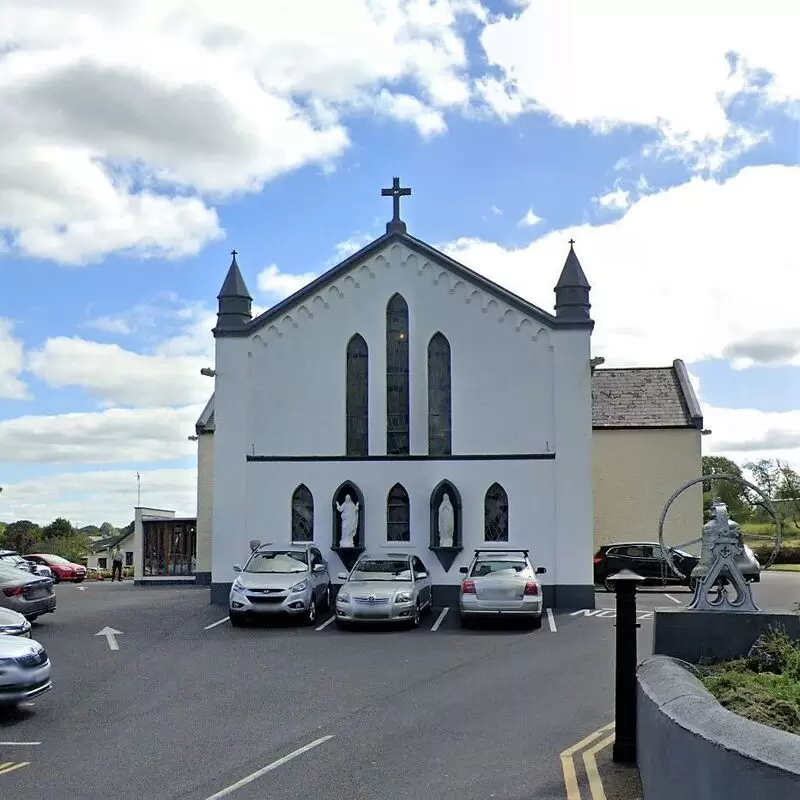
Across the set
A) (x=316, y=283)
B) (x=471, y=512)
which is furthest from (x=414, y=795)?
(x=316, y=283)

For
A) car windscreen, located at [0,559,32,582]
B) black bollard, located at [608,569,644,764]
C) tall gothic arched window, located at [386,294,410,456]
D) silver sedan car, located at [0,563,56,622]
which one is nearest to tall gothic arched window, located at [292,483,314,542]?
tall gothic arched window, located at [386,294,410,456]

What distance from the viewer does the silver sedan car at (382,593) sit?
768 inches

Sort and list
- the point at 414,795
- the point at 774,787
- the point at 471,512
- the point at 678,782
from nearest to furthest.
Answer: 1. the point at 774,787
2. the point at 678,782
3. the point at 414,795
4. the point at 471,512

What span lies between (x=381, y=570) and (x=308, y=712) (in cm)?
928

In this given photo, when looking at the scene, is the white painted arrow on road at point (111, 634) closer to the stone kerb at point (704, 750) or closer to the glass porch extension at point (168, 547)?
the stone kerb at point (704, 750)

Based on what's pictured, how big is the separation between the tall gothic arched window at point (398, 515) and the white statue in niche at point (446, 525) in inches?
33.1

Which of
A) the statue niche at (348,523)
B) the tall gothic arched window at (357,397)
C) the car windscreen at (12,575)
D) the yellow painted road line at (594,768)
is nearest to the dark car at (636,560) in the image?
the statue niche at (348,523)

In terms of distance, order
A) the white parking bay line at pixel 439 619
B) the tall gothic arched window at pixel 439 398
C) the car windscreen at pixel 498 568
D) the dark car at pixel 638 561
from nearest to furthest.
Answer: the white parking bay line at pixel 439 619
the car windscreen at pixel 498 568
the tall gothic arched window at pixel 439 398
the dark car at pixel 638 561

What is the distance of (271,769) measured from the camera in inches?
363

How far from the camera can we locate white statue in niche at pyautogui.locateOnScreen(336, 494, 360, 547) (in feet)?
80.6

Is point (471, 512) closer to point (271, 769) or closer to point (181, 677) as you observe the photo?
point (181, 677)

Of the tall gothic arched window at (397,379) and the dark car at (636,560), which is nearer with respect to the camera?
the tall gothic arched window at (397,379)

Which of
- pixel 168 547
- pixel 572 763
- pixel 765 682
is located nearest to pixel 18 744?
pixel 572 763

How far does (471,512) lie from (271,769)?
51.4 feet
